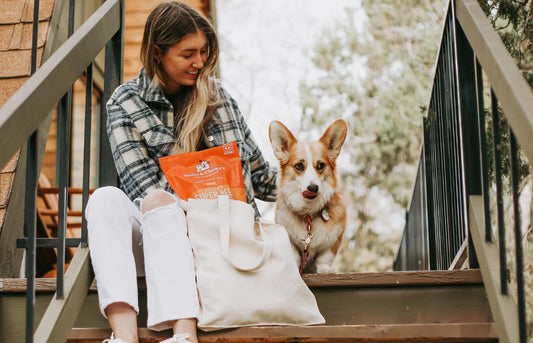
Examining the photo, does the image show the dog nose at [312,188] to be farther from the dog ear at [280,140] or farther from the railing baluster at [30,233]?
the railing baluster at [30,233]

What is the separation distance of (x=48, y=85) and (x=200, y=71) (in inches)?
30.1

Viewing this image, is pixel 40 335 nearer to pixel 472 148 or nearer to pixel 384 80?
pixel 472 148

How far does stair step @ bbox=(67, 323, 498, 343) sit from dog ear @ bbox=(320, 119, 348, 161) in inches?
50.9

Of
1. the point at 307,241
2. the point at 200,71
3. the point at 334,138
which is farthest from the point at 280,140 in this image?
the point at 200,71

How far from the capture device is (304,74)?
1485 centimetres

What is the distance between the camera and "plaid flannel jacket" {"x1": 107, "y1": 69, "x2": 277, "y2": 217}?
7.02ft

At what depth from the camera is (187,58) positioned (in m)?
2.26

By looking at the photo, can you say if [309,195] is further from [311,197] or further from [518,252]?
[518,252]

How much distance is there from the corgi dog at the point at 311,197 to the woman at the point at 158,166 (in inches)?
6.0

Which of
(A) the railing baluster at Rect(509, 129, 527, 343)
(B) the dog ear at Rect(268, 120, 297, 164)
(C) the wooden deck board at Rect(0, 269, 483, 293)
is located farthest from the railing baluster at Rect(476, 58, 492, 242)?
(B) the dog ear at Rect(268, 120, 297, 164)

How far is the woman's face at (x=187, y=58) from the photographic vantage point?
226 centimetres

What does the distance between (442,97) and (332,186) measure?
2.41 ft

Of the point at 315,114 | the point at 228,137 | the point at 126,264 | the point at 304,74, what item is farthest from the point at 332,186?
the point at 304,74

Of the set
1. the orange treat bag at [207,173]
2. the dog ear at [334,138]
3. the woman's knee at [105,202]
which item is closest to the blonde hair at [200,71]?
the orange treat bag at [207,173]
